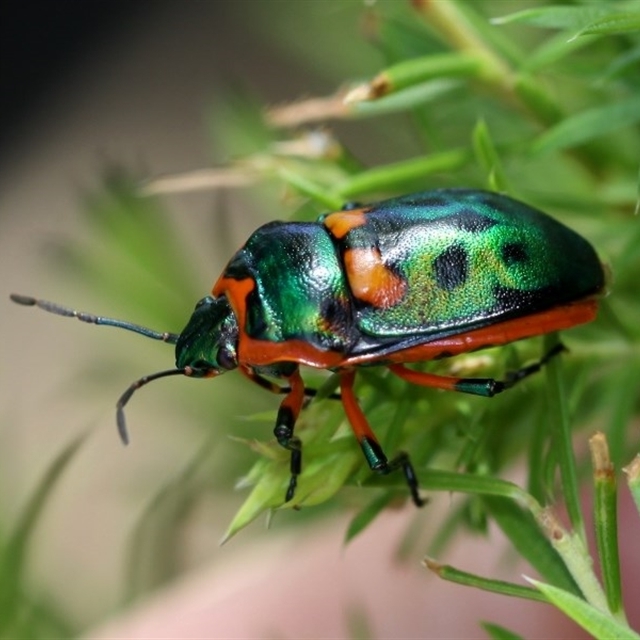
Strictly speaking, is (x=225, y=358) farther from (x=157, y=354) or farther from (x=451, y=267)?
(x=157, y=354)

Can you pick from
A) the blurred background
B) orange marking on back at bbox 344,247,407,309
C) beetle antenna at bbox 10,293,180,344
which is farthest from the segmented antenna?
orange marking on back at bbox 344,247,407,309

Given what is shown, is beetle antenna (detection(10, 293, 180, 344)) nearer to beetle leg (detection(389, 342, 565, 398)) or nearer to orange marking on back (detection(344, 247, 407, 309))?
orange marking on back (detection(344, 247, 407, 309))

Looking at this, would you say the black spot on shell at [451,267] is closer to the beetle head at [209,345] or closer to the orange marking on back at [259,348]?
the orange marking on back at [259,348]

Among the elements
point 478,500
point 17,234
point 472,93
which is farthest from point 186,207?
point 478,500

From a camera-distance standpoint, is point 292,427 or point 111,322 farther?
point 111,322

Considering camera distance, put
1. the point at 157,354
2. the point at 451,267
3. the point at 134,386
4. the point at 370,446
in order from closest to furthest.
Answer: the point at 370,446, the point at 451,267, the point at 134,386, the point at 157,354

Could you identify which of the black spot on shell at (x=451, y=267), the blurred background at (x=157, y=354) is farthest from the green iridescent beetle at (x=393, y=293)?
the blurred background at (x=157, y=354)

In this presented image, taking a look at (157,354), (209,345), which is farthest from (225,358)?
(157,354)
